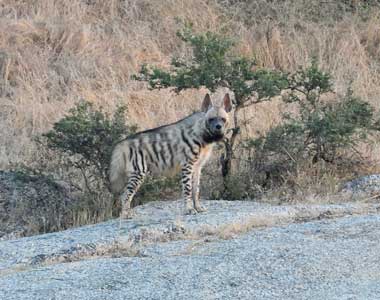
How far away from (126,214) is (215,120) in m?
1.39

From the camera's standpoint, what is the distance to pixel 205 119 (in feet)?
35.1

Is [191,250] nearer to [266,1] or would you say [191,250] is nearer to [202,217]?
[202,217]

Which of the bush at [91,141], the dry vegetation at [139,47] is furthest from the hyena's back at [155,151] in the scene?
the dry vegetation at [139,47]

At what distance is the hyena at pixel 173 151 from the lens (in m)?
10.7

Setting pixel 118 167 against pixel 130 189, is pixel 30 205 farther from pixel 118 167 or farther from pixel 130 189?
pixel 130 189

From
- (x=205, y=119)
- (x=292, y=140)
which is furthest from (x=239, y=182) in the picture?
(x=205, y=119)

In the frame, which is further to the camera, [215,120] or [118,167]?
[118,167]

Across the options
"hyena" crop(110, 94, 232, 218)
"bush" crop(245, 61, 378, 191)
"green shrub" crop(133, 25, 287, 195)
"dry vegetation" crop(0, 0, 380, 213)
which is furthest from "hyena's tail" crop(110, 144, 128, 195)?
"dry vegetation" crop(0, 0, 380, 213)

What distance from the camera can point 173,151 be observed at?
35.5ft

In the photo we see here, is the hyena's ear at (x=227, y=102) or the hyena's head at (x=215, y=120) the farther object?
the hyena's ear at (x=227, y=102)

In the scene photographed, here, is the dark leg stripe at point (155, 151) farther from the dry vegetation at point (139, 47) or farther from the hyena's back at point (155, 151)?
the dry vegetation at point (139, 47)

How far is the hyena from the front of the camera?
420 inches

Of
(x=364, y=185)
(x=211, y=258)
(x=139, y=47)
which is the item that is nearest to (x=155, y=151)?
(x=364, y=185)

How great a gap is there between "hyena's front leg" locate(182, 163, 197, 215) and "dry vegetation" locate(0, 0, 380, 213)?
4.39 meters
